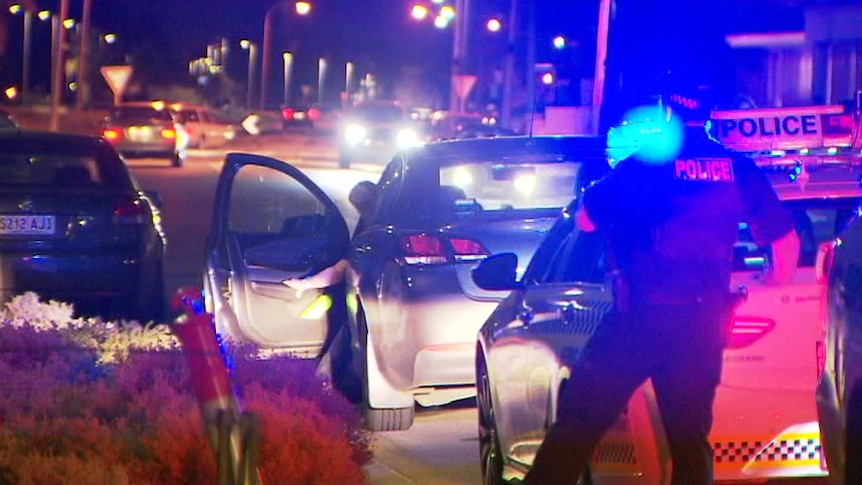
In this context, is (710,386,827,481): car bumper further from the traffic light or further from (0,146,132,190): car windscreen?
the traffic light

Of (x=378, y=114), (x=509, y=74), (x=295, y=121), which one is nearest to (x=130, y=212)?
(x=378, y=114)

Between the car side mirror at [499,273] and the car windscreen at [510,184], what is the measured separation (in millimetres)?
1881

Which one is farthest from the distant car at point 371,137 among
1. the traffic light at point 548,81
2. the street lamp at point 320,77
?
the street lamp at point 320,77

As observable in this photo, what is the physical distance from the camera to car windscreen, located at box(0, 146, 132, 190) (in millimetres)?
12227

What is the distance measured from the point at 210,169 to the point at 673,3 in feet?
41.0

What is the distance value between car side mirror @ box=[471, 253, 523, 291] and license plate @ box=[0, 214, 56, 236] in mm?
6279

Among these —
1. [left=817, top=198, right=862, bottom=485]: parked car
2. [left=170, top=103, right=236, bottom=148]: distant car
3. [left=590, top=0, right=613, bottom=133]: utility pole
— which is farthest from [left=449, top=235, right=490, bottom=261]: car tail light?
[left=170, top=103, right=236, bottom=148]: distant car

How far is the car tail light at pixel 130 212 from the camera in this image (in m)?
12.1

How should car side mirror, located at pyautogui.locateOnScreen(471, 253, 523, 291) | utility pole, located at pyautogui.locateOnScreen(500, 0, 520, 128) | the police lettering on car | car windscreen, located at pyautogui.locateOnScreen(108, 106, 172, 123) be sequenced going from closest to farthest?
car side mirror, located at pyautogui.locateOnScreen(471, 253, 523, 291) → the police lettering on car → utility pole, located at pyautogui.locateOnScreen(500, 0, 520, 128) → car windscreen, located at pyautogui.locateOnScreen(108, 106, 172, 123)

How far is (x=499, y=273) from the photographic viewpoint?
20.7 ft

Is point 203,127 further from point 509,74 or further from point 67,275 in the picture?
point 67,275

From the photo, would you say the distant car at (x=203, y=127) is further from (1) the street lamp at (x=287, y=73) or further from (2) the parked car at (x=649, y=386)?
(1) the street lamp at (x=287, y=73)

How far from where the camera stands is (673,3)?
35.7 m

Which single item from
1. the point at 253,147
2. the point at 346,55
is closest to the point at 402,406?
the point at 253,147
